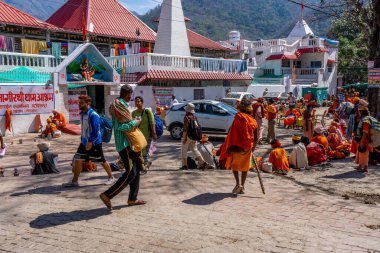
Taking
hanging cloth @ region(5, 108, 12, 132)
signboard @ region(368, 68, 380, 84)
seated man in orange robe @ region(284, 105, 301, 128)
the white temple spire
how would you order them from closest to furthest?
signboard @ region(368, 68, 380, 84) < hanging cloth @ region(5, 108, 12, 132) < seated man in orange robe @ region(284, 105, 301, 128) < the white temple spire

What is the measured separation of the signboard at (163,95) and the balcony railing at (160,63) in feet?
3.89

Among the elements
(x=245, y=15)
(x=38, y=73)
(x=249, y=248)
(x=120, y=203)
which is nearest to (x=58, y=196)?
(x=120, y=203)

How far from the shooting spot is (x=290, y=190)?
6906mm

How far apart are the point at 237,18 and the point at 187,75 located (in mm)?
116842

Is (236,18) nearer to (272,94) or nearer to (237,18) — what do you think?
(237,18)

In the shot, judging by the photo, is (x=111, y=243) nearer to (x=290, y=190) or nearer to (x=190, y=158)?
(x=290, y=190)

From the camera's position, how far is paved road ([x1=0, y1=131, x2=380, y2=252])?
169 inches

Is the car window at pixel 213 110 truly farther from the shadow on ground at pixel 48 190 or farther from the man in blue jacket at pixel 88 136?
the man in blue jacket at pixel 88 136

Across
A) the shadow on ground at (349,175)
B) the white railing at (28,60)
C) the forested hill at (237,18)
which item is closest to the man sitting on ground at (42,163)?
the shadow on ground at (349,175)

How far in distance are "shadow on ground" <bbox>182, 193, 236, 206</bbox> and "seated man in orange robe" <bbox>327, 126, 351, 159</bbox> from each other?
16.2 ft

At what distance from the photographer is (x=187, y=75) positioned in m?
23.0

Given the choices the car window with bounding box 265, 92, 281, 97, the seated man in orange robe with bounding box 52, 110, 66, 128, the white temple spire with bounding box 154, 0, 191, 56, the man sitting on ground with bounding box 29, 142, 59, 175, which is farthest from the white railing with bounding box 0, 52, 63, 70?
the car window with bounding box 265, 92, 281, 97

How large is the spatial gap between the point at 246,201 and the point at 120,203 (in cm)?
190

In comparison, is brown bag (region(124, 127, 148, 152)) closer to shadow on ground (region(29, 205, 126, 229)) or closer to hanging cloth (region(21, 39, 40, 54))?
shadow on ground (region(29, 205, 126, 229))
